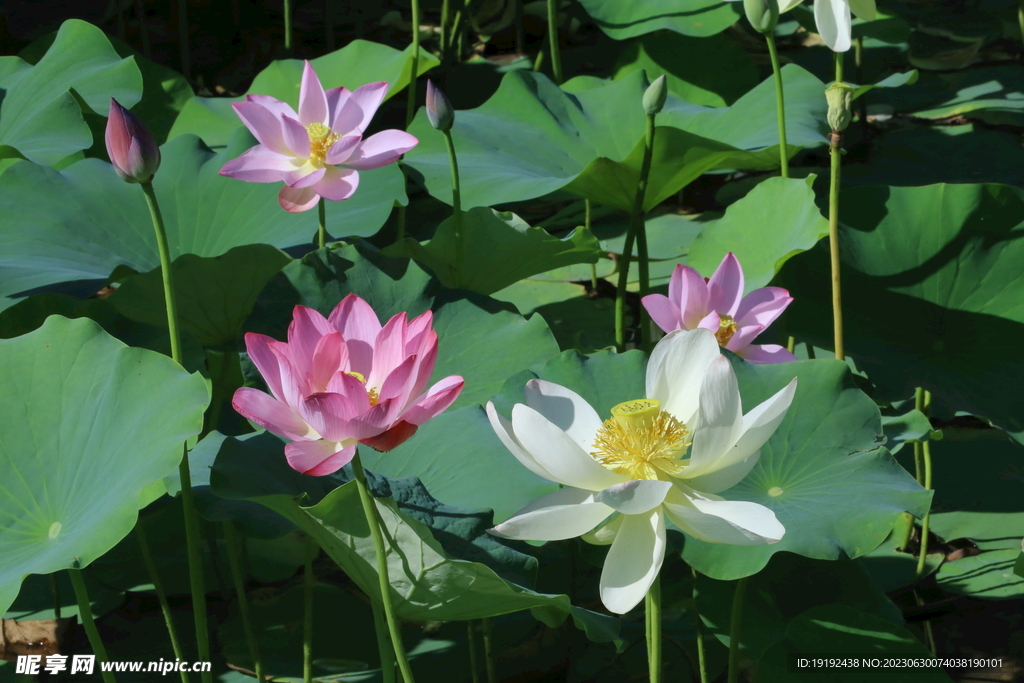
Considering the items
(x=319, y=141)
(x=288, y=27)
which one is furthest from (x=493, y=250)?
(x=288, y=27)

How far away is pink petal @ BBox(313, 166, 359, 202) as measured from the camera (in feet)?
4.82

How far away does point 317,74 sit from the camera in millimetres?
2438

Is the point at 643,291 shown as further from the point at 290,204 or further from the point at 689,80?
the point at 689,80

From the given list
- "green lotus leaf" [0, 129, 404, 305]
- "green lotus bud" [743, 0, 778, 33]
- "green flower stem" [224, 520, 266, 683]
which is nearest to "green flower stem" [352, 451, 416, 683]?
"green flower stem" [224, 520, 266, 683]

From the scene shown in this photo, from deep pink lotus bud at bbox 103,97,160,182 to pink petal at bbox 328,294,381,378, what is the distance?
0.28 metres

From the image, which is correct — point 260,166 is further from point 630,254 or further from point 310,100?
point 630,254

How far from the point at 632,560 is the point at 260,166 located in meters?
1.01

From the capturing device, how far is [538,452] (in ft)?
2.54

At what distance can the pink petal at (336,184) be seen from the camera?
1.47 m

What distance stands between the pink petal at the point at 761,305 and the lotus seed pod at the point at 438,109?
0.55 m

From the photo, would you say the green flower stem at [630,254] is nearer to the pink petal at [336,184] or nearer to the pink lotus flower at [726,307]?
the pink lotus flower at [726,307]

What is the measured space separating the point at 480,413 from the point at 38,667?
2.62ft

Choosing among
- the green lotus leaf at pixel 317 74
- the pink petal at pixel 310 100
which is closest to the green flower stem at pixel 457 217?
the pink petal at pixel 310 100

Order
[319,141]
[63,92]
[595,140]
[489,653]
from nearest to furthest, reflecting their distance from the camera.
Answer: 1. [489,653]
2. [319,141]
3. [63,92]
4. [595,140]
